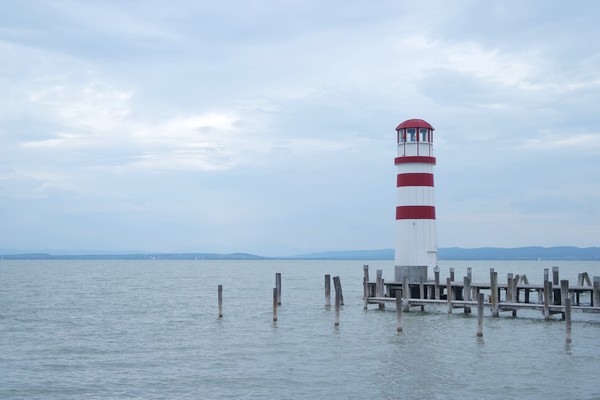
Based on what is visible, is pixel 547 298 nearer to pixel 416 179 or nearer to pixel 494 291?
pixel 494 291

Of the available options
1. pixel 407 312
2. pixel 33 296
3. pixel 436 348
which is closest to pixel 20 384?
pixel 436 348

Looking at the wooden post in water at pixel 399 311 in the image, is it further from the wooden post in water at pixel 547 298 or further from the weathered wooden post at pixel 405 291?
the wooden post in water at pixel 547 298

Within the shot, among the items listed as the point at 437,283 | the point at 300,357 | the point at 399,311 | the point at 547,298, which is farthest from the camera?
the point at 437,283

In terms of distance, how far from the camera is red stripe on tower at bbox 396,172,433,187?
3894 cm

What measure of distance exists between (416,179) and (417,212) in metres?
1.84

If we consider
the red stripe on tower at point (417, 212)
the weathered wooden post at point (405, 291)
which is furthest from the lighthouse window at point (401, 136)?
the weathered wooden post at point (405, 291)

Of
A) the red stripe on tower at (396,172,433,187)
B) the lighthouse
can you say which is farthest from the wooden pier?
the red stripe on tower at (396,172,433,187)

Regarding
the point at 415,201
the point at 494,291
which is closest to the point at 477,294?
the point at 494,291

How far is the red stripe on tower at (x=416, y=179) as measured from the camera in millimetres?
38938

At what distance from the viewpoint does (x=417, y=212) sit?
39.0 m

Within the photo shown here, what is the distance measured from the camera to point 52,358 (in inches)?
1134

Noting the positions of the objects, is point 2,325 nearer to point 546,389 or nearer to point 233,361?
point 233,361

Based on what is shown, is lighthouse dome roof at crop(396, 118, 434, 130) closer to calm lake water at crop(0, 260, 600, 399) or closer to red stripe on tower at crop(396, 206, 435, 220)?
red stripe on tower at crop(396, 206, 435, 220)

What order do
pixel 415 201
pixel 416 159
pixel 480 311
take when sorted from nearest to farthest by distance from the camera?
pixel 480 311 → pixel 415 201 → pixel 416 159
